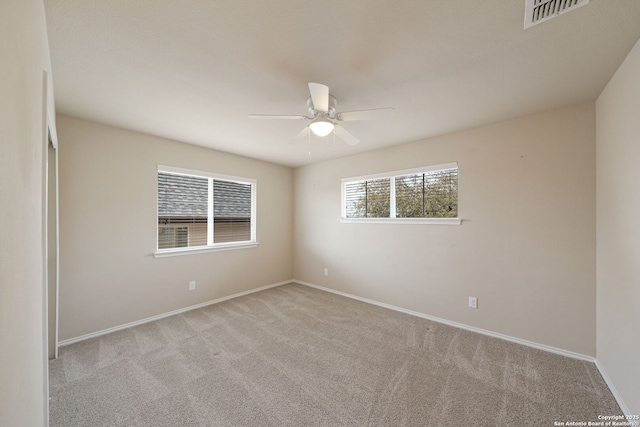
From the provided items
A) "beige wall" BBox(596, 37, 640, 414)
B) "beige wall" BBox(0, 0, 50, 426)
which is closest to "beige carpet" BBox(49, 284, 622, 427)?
"beige wall" BBox(596, 37, 640, 414)

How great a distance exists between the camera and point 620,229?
187cm

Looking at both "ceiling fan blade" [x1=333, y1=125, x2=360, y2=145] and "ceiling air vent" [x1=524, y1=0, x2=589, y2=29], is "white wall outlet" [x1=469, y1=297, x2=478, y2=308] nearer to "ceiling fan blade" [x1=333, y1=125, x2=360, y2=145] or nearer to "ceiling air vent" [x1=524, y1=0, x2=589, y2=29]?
"ceiling fan blade" [x1=333, y1=125, x2=360, y2=145]

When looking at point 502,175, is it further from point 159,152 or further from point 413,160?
point 159,152

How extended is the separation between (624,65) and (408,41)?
159 centimetres

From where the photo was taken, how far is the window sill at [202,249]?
3.34 meters

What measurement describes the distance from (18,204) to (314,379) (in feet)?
7.03

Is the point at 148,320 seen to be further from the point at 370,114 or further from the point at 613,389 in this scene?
the point at 613,389

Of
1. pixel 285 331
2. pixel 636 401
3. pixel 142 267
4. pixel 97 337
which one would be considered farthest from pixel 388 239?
pixel 97 337

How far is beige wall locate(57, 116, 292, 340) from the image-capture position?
8.71 feet

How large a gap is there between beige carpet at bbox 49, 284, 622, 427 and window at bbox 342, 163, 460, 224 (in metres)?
1.46

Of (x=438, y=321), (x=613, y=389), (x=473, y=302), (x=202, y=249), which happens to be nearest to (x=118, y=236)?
(x=202, y=249)

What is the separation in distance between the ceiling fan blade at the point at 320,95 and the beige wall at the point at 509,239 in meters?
2.09

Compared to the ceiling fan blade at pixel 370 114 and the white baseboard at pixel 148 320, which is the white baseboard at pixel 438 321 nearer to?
the white baseboard at pixel 148 320

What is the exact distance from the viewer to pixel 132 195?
10.1 feet
